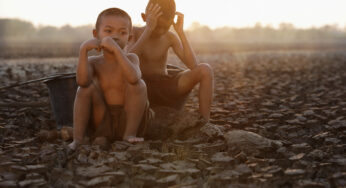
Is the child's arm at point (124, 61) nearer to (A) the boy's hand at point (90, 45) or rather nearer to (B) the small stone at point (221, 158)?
(A) the boy's hand at point (90, 45)

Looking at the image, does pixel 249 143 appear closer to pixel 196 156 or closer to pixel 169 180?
pixel 196 156

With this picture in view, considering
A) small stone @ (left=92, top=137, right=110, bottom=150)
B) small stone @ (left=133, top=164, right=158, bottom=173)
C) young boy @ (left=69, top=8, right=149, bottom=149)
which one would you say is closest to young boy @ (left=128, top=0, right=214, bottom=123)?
young boy @ (left=69, top=8, right=149, bottom=149)

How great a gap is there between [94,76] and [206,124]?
1080 millimetres

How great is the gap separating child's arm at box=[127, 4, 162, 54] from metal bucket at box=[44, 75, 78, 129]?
26.4 inches

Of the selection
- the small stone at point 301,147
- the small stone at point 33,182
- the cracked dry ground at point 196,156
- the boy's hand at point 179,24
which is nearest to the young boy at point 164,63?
the boy's hand at point 179,24

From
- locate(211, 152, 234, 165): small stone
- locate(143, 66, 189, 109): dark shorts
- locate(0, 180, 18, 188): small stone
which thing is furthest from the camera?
locate(143, 66, 189, 109): dark shorts

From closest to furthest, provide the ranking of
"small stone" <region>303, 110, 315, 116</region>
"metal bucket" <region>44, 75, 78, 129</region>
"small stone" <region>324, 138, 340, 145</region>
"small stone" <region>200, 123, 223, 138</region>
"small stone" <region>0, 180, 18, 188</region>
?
"small stone" <region>0, 180, 18, 188</region>
"small stone" <region>324, 138, 340, 145</region>
"small stone" <region>200, 123, 223, 138</region>
"metal bucket" <region>44, 75, 78, 129</region>
"small stone" <region>303, 110, 315, 116</region>

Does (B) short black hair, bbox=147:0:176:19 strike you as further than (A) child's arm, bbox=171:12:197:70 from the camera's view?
No

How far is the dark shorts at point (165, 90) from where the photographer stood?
3.85 m

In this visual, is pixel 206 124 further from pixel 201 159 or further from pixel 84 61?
pixel 84 61

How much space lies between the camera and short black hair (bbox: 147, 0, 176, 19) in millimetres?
3576

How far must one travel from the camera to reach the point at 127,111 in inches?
117

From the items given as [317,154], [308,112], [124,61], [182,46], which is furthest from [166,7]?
[308,112]

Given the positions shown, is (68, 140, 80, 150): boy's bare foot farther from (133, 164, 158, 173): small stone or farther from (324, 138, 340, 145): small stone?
(324, 138, 340, 145): small stone
